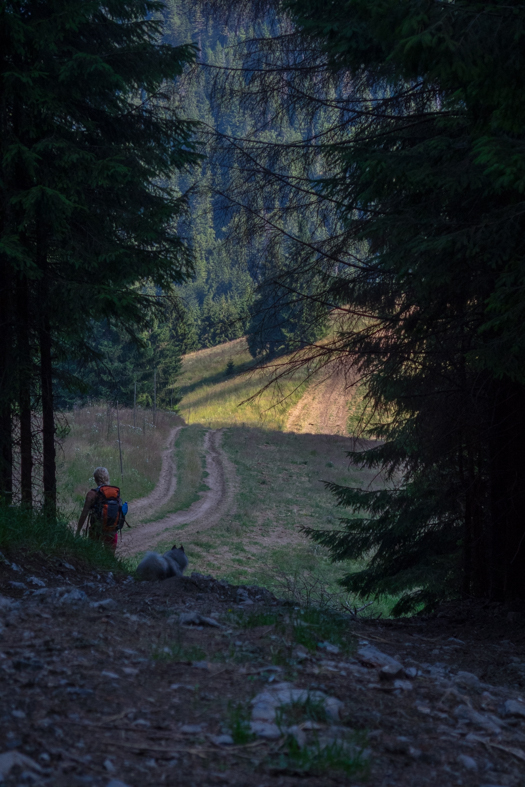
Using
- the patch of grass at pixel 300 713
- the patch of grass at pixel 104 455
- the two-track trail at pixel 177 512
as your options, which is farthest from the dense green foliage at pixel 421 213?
the patch of grass at pixel 104 455

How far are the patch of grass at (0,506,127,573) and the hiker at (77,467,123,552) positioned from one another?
0.44 metres

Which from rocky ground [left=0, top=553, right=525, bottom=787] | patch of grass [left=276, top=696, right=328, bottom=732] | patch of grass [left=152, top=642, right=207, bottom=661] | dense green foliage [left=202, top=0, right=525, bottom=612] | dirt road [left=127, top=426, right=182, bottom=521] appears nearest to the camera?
rocky ground [left=0, top=553, right=525, bottom=787]

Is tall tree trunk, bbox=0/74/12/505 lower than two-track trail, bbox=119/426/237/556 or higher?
higher

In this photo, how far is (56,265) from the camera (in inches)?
341

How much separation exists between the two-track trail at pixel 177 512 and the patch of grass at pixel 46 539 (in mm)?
7206

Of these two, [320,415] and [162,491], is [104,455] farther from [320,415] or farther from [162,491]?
[320,415]

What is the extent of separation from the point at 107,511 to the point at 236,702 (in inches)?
217

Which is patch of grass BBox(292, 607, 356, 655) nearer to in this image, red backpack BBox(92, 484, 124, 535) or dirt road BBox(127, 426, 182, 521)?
red backpack BBox(92, 484, 124, 535)

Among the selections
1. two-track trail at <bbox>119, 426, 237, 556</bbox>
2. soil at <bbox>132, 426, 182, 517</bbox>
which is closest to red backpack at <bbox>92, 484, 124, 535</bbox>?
two-track trail at <bbox>119, 426, 237, 556</bbox>

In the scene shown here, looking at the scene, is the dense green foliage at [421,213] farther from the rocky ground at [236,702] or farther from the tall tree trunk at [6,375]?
the tall tree trunk at [6,375]

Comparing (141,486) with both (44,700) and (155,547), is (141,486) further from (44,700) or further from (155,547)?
(44,700)

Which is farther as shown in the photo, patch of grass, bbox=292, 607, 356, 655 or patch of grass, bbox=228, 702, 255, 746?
patch of grass, bbox=292, 607, 356, 655

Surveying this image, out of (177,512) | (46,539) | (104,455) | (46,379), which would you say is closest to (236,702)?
(46,539)

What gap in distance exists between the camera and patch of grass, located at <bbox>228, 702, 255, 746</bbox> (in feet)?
8.07
